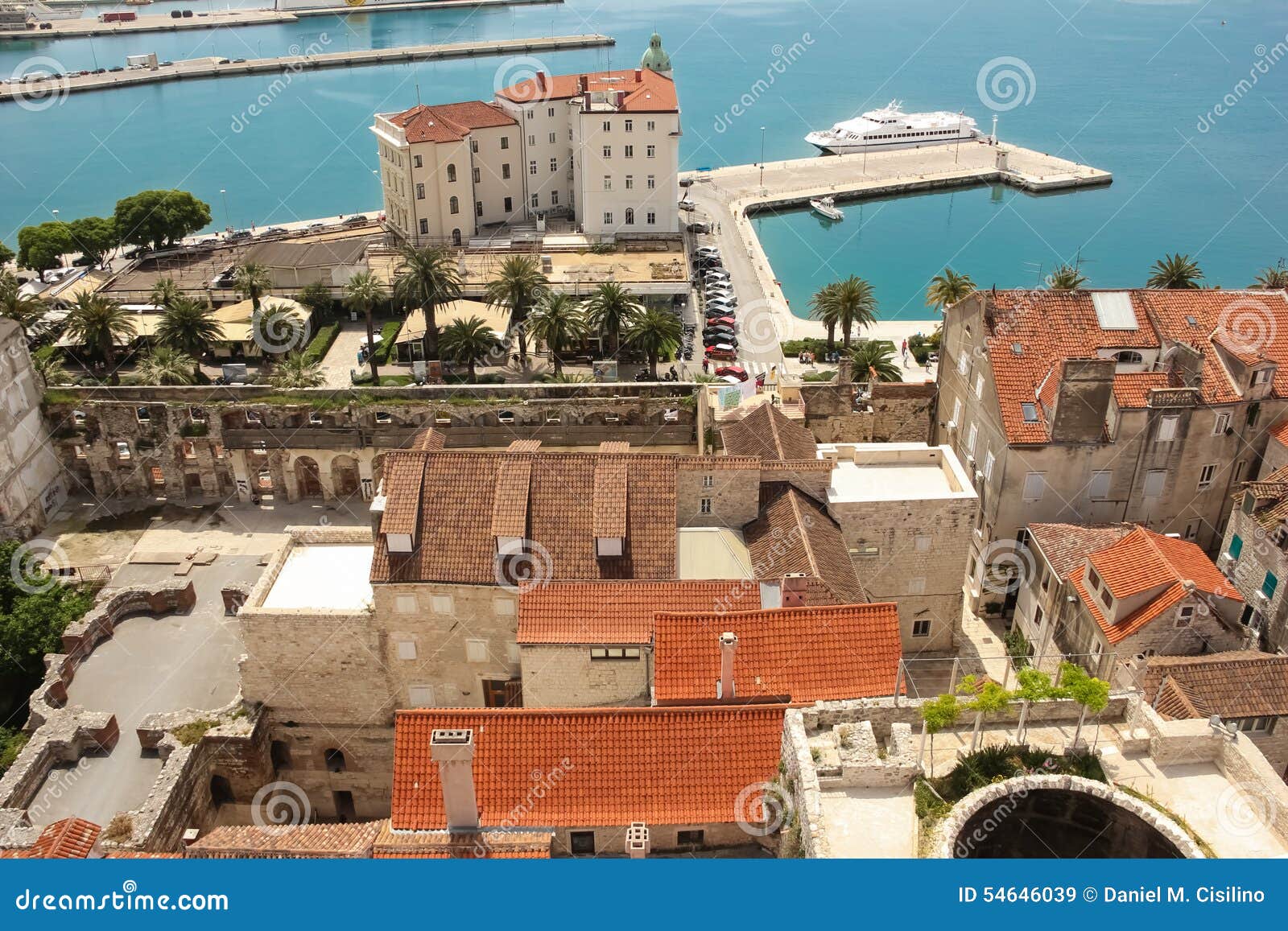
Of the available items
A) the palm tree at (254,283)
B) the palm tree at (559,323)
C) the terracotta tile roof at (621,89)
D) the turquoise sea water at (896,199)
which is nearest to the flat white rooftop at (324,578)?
the palm tree at (559,323)

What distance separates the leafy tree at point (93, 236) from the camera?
98.4m

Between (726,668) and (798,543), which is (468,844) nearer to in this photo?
(726,668)

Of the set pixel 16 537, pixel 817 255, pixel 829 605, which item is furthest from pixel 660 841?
pixel 817 255

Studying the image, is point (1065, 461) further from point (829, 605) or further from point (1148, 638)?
point (829, 605)

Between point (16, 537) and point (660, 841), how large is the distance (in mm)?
40631

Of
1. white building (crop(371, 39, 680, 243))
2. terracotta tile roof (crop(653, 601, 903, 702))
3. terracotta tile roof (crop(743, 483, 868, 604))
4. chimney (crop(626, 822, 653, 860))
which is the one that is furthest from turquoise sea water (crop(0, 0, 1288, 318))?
chimney (crop(626, 822, 653, 860))

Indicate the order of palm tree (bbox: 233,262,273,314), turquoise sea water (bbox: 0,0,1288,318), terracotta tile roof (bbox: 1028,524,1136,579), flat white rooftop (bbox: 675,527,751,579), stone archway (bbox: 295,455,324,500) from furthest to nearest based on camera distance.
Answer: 1. turquoise sea water (bbox: 0,0,1288,318)
2. palm tree (bbox: 233,262,273,314)
3. stone archway (bbox: 295,455,324,500)
4. terracotta tile roof (bbox: 1028,524,1136,579)
5. flat white rooftop (bbox: 675,527,751,579)

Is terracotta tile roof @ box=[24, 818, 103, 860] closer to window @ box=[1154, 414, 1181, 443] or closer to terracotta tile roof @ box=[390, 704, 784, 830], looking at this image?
terracotta tile roof @ box=[390, 704, 784, 830]

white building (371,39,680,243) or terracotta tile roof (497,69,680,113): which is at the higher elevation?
terracotta tile roof (497,69,680,113)

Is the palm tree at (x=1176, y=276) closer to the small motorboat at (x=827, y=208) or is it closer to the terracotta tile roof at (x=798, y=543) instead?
the terracotta tile roof at (x=798, y=543)

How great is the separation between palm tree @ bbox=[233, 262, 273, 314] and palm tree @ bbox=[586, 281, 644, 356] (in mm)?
27908

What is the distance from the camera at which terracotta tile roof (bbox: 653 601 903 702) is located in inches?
1302

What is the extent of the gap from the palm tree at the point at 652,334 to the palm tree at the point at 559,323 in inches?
138

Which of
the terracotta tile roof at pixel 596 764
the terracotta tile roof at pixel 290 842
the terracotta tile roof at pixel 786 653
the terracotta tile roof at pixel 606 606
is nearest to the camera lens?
the terracotta tile roof at pixel 290 842
